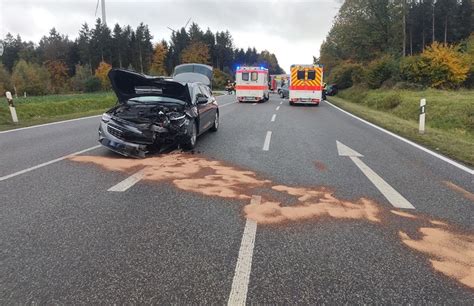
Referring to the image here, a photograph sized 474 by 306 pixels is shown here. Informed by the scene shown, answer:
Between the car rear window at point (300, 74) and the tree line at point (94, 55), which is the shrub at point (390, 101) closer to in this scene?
the car rear window at point (300, 74)

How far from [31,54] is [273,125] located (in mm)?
104257

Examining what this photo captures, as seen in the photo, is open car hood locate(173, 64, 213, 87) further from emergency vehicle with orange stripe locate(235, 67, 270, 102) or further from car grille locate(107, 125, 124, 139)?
car grille locate(107, 125, 124, 139)

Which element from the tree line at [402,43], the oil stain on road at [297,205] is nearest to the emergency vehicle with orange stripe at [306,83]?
the tree line at [402,43]

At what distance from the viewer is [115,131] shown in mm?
7957

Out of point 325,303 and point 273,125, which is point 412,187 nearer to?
point 325,303

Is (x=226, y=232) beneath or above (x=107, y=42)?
beneath

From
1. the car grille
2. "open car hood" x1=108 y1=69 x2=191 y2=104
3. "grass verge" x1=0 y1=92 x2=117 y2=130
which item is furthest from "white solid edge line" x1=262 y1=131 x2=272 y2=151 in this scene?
"grass verge" x1=0 y1=92 x2=117 y2=130

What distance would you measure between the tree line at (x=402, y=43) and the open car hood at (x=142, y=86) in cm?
2652

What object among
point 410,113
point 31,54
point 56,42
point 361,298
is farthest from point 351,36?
point 31,54

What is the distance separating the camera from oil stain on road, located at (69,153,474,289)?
3.78 meters

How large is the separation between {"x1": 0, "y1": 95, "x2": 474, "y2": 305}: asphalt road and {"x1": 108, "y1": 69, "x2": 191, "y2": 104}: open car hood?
9.29 feet

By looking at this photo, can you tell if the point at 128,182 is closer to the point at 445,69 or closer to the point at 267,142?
the point at 267,142

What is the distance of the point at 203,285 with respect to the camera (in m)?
3.08

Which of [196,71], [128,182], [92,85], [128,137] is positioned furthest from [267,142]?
[92,85]
